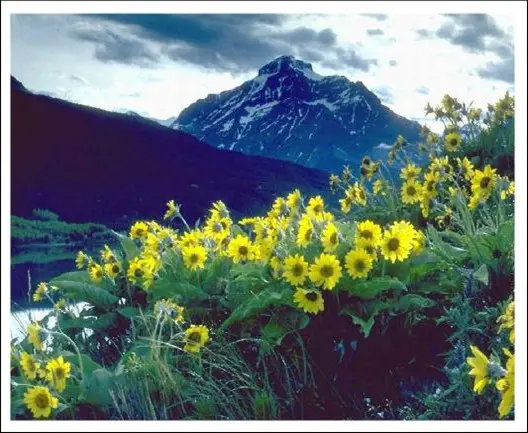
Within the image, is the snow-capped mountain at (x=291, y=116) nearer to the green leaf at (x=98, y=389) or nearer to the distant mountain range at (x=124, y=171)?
the distant mountain range at (x=124, y=171)

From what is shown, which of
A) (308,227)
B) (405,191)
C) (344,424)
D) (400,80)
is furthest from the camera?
(405,191)

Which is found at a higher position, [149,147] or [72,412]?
[149,147]

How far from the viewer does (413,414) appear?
101 inches

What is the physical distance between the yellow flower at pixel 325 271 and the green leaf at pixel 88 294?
1.04m

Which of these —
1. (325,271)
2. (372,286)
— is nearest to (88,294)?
(325,271)

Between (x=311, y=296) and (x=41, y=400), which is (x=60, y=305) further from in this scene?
(x=311, y=296)

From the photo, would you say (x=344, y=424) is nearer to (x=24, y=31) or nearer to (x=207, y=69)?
(x=207, y=69)

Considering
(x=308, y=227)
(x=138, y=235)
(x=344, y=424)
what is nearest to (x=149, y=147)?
(x=138, y=235)

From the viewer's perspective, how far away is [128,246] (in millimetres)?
3391

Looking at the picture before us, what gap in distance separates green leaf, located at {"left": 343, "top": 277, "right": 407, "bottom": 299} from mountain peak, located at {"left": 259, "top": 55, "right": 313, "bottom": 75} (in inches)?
37.5

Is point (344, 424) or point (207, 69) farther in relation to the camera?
point (207, 69)

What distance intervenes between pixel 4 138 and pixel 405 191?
5.44 feet

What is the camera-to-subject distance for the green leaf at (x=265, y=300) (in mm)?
2555

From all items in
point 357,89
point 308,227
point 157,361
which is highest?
point 357,89
